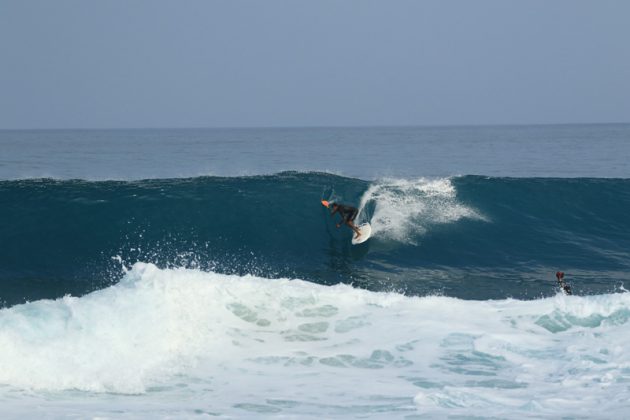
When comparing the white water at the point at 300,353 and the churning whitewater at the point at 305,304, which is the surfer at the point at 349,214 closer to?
the churning whitewater at the point at 305,304

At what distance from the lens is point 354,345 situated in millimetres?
9586

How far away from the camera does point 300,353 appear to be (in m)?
9.34

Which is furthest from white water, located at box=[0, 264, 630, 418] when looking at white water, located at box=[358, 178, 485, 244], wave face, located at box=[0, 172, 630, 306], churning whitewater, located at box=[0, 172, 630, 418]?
white water, located at box=[358, 178, 485, 244]

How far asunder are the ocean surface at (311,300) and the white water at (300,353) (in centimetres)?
3

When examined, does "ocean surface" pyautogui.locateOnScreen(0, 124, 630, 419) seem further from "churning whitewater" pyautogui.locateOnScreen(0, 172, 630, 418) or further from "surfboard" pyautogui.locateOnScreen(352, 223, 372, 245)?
"surfboard" pyautogui.locateOnScreen(352, 223, 372, 245)

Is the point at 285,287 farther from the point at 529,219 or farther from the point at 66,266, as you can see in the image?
the point at 529,219

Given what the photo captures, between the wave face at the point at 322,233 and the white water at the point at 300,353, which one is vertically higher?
the wave face at the point at 322,233

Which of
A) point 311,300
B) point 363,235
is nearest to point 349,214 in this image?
point 363,235

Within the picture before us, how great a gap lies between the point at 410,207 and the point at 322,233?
9.83 ft

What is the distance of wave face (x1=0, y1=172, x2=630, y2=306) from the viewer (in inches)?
588

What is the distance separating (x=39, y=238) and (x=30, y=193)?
340 centimetres

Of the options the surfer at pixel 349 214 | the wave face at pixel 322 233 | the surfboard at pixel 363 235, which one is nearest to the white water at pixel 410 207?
the wave face at pixel 322 233

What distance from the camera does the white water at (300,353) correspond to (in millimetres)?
7402

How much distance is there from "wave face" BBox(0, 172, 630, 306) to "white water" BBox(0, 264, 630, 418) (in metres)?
3.34
